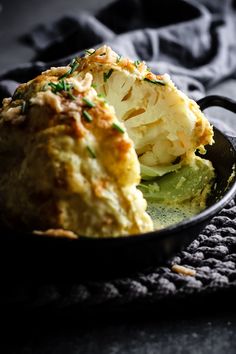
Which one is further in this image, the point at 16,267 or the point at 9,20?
the point at 9,20

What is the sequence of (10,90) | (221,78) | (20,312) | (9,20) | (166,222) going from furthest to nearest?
(9,20) < (221,78) < (10,90) < (166,222) < (20,312)

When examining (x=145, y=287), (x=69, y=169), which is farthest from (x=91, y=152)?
(x=145, y=287)

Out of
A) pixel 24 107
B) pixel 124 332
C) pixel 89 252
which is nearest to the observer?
pixel 89 252

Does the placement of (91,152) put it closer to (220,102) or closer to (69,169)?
(69,169)

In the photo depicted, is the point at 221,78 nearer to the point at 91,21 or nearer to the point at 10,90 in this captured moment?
the point at 91,21

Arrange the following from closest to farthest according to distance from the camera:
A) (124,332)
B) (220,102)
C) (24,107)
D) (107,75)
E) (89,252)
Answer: (89,252), (124,332), (24,107), (107,75), (220,102)

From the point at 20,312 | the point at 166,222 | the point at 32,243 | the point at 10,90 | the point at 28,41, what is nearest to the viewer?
the point at 32,243

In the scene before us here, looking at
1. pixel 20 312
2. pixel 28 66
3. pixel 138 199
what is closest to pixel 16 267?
pixel 20 312

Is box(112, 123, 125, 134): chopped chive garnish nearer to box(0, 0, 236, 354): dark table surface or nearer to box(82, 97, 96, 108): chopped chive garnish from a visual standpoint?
box(82, 97, 96, 108): chopped chive garnish
